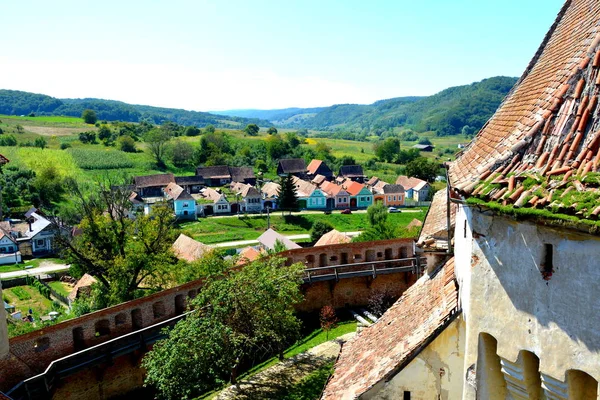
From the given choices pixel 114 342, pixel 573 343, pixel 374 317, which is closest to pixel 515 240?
pixel 573 343

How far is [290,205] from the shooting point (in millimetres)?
79938

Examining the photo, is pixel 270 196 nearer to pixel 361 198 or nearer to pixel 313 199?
pixel 313 199

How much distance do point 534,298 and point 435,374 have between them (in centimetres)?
410

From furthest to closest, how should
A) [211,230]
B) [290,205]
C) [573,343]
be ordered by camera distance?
1. [290,205]
2. [211,230]
3. [573,343]

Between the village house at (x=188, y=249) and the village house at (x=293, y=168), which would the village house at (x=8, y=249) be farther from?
the village house at (x=293, y=168)

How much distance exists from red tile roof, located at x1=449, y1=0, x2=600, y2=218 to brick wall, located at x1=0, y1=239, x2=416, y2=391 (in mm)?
19430

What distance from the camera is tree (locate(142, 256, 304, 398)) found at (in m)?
20.3

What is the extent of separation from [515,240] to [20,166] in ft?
323

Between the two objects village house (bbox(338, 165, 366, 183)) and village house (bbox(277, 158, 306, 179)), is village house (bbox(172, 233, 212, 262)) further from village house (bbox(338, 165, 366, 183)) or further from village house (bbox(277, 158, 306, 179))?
village house (bbox(338, 165, 366, 183))

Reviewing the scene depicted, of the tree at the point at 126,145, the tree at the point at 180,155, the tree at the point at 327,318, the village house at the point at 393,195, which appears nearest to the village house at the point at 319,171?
the village house at the point at 393,195

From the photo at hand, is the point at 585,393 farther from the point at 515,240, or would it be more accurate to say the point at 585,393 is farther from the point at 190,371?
the point at 190,371

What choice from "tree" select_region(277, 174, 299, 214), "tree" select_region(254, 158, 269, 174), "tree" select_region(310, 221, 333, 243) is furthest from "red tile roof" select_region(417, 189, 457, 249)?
"tree" select_region(254, 158, 269, 174)

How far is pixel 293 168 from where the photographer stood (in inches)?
4328

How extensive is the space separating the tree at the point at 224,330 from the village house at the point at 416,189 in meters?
65.6
